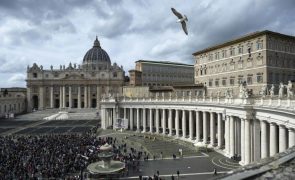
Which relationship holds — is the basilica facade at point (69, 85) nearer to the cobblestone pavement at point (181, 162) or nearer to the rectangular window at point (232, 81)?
the rectangular window at point (232, 81)

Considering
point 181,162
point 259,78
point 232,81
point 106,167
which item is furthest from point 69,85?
point 106,167

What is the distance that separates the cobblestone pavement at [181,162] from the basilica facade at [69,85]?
107555mm

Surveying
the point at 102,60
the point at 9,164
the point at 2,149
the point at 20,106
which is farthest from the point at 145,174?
the point at 102,60

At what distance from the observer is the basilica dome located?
184m

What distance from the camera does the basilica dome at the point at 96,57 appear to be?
184 metres

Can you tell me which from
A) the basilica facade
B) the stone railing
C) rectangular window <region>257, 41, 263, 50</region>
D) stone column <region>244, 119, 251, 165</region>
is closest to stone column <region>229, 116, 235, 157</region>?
the stone railing

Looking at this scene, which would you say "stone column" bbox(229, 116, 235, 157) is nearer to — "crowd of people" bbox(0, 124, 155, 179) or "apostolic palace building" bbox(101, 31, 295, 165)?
"apostolic palace building" bbox(101, 31, 295, 165)

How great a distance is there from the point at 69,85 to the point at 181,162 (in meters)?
130

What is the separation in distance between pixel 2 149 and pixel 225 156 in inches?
1395

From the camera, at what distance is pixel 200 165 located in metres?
39.8

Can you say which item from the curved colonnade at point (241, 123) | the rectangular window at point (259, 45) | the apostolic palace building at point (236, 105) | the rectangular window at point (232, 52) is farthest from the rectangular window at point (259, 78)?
the curved colonnade at point (241, 123)

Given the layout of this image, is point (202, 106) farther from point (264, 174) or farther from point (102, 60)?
point (102, 60)

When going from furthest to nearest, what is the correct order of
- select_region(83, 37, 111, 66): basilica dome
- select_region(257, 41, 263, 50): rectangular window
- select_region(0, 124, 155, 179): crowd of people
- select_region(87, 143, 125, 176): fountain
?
select_region(83, 37, 111, 66): basilica dome
select_region(257, 41, 263, 50): rectangular window
select_region(0, 124, 155, 179): crowd of people
select_region(87, 143, 125, 176): fountain

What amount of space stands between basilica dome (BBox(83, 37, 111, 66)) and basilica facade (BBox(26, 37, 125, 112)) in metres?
20.0
